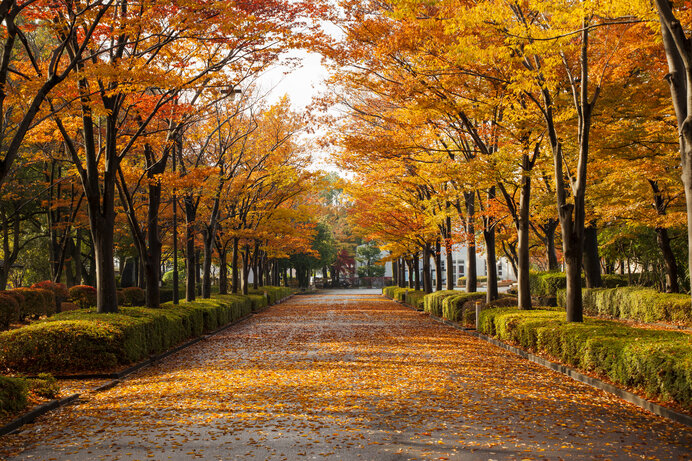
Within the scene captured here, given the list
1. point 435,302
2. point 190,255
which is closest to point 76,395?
point 190,255

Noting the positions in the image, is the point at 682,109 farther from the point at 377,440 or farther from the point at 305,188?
the point at 305,188

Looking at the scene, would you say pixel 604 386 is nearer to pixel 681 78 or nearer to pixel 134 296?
pixel 681 78

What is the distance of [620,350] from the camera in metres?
9.16

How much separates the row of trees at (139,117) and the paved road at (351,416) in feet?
12.9

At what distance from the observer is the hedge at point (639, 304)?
1830 cm

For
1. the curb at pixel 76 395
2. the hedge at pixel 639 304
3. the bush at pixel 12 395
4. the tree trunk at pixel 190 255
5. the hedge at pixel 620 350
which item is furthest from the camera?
the tree trunk at pixel 190 255

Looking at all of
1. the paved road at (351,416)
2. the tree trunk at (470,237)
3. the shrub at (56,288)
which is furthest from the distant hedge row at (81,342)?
the tree trunk at (470,237)

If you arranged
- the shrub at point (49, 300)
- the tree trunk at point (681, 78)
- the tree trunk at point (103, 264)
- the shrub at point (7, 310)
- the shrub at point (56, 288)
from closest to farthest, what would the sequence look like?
1. the tree trunk at point (681, 78)
2. the tree trunk at point (103, 264)
3. the shrub at point (7, 310)
4. the shrub at point (49, 300)
5. the shrub at point (56, 288)

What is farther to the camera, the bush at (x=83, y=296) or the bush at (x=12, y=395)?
the bush at (x=83, y=296)

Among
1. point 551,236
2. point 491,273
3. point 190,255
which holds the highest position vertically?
point 551,236

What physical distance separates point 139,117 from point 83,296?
12006 millimetres

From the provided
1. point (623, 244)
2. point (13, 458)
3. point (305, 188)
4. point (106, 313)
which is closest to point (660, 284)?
point (623, 244)

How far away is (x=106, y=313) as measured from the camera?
13633 millimetres

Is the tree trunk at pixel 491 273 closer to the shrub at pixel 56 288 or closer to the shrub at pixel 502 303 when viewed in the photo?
the shrub at pixel 502 303
